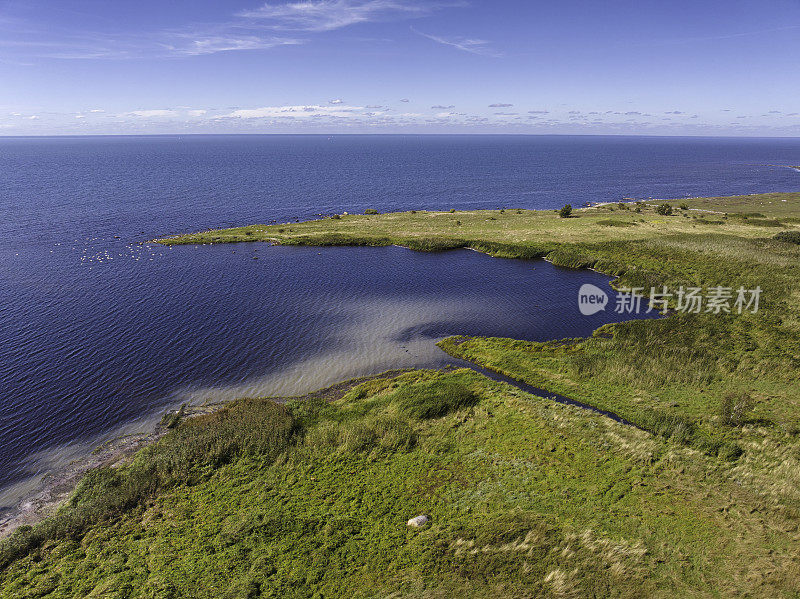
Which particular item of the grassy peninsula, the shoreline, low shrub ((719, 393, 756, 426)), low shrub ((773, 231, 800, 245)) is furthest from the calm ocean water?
low shrub ((773, 231, 800, 245))

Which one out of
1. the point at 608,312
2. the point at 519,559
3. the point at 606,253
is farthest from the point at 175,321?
the point at 606,253

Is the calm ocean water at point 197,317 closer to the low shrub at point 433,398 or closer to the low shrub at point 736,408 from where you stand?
the low shrub at point 433,398

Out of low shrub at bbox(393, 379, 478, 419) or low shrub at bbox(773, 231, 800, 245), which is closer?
low shrub at bbox(393, 379, 478, 419)

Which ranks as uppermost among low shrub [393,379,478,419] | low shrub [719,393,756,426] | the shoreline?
low shrub [719,393,756,426]

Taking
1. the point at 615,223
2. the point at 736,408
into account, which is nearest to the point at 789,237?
the point at 615,223

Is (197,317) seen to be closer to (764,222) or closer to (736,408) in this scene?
(736,408)

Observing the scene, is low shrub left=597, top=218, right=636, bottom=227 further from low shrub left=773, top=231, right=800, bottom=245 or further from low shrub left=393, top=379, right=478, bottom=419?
low shrub left=393, top=379, right=478, bottom=419

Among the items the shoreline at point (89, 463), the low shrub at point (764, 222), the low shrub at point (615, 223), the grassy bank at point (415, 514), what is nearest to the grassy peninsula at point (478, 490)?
the grassy bank at point (415, 514)
